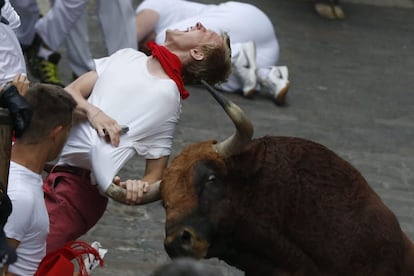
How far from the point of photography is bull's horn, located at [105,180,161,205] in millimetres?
4383

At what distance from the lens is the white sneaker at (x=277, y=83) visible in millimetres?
9461

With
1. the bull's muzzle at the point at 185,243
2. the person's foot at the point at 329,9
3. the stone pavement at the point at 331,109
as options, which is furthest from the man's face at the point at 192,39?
the person's foot at the point at 329,9

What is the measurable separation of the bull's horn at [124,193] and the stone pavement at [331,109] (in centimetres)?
176

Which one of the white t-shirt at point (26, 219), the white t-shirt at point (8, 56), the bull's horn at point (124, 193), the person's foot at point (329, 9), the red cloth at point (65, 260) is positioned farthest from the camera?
the person's foot at point (329, 9)

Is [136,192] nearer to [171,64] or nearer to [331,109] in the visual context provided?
[171,64]

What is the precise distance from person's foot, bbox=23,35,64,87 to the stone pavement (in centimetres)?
52

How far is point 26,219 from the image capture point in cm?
426

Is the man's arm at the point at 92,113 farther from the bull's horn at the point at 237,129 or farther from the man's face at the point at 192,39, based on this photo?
the bull's horn at the point at 237,129

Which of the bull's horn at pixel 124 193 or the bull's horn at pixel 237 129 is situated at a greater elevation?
the bull's horn at pixel 237 129

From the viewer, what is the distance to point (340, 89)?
33.6 ft

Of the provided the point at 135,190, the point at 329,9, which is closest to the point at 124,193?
the point at 135,190

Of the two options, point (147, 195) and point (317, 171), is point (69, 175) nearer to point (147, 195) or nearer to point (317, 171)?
point (147, 195)

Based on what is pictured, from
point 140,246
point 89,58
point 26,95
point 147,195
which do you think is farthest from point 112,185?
point 89,58

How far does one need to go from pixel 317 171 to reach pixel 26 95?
1.17 metres
